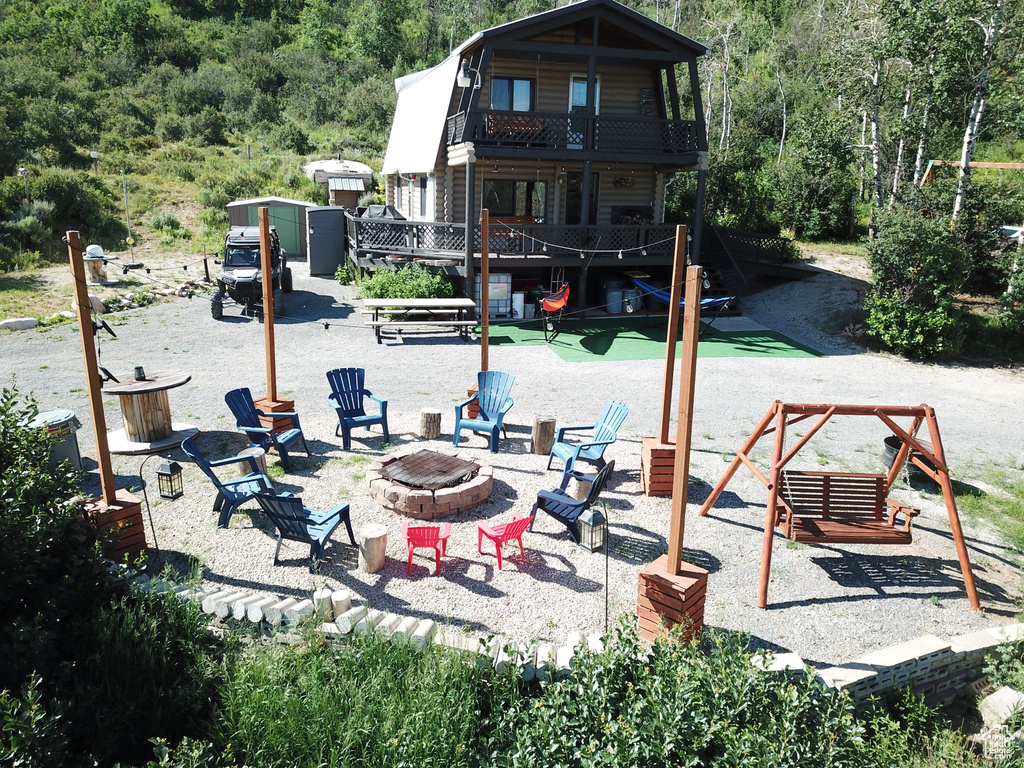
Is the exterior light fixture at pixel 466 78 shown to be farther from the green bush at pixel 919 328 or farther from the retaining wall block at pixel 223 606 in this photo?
the retaining wall block at pixel 223 606

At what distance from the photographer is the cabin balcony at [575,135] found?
1803cm

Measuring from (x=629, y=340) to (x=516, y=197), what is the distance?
6.66 m

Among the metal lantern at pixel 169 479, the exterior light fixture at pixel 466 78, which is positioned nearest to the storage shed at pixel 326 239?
the exterior light fixture at pixel 466 78

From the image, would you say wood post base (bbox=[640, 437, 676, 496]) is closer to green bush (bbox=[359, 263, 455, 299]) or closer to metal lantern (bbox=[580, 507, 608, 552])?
metal lantern (bbox=[580, 507, 608, 552])

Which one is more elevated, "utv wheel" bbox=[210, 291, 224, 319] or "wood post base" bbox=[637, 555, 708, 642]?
"utv wheel" bbox=[210, 291, 224, 319]

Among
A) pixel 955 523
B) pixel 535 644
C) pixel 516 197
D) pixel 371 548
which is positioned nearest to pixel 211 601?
pixel 371 548

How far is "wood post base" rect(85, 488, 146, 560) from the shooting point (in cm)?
611

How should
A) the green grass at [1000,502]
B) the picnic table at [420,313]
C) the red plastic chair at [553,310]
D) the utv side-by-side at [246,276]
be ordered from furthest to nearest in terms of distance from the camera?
the utv side-by-side at [246,276] → the red plastic chair at [553,310] → the picnic table at [420,313] → the green grass at [1000,502]

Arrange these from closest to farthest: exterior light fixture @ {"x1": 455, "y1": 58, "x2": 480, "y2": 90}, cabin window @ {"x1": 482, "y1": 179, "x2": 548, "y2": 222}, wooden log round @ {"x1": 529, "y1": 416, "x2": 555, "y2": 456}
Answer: wooden log round @ {"x1": 529, "y1": 416, "x2": 555, "y2": 456} < exterior light fixture @ {"x1": 455, "y1": 58, "x2": 480, "y2": 90} < cabin window @ {"x1": 482, "y1": 179, "x2": 548, "y2": 222}

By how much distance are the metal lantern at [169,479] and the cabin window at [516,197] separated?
15195mm

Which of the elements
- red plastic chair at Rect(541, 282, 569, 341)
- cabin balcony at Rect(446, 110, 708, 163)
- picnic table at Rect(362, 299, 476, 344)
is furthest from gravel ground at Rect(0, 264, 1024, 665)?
cabin balcony at Rect(446, 110, 708, 163)

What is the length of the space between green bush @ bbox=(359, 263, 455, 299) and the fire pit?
10.3 m

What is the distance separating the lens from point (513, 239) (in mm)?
18969

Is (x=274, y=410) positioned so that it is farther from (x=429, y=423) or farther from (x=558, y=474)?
(x=558, y=474)
